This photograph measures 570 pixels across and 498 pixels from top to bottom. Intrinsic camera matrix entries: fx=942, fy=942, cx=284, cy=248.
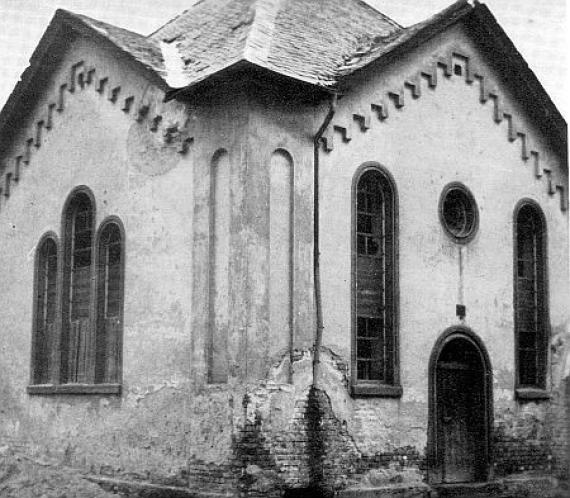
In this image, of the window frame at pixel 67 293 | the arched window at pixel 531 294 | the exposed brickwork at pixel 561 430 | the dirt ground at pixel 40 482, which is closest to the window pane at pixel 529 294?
the arched window at pixel 531 294

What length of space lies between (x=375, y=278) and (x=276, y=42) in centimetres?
331

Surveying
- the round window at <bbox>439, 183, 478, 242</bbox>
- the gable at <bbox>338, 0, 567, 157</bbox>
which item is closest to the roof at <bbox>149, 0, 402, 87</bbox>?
the gable at <bbox>338, 0, 567, 157</bbox>

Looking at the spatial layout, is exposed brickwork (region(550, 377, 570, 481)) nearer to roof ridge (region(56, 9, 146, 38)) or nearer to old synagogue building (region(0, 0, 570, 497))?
old synagogue building (region(0, 0, 570, 497))

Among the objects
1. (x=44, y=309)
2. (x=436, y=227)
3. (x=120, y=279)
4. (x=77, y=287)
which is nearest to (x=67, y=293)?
(x=77, y=287)

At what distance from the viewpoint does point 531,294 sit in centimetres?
1441

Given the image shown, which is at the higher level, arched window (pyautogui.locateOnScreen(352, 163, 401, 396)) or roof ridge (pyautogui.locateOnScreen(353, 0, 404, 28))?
roof ridge (pyautogui.locateOnScreen(353, 0, 404, 28))

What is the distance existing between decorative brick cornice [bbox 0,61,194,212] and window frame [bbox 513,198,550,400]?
532cm

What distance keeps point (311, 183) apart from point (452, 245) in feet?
8.56

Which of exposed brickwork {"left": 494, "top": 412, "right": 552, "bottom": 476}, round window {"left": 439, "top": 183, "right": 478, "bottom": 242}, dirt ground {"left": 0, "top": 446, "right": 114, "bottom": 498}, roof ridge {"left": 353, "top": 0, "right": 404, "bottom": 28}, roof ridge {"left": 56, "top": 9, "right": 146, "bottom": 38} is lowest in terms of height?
dirt ground {"left": 0, "top": 446, "right": 114, "bottom": 498}

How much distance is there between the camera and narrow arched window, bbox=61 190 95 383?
549 inches

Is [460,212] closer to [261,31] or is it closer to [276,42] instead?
[276,42]

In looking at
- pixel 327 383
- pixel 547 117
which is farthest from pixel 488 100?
pixel 327 383

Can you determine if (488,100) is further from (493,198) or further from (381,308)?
(381,308)

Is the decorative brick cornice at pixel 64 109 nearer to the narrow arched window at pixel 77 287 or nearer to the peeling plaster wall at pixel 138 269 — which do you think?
the peeling plaster wall at pixel 138 269
